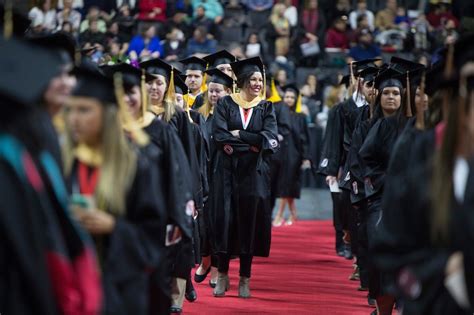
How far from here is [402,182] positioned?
5.45 meters

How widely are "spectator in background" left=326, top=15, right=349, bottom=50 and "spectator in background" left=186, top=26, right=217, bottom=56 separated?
308 centimetres

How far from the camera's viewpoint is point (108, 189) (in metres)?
5.34

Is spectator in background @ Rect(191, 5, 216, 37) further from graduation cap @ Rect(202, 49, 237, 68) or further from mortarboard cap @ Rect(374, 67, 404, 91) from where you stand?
mortarboard cap @ Rect(374, 67, 404, 91)

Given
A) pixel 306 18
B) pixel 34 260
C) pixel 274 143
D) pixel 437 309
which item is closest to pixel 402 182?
pixel 437 309

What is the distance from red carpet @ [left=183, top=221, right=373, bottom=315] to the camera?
1024cm

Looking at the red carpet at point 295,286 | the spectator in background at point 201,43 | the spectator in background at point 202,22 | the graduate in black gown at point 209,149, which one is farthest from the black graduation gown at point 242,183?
the spectator in background at point 202,22

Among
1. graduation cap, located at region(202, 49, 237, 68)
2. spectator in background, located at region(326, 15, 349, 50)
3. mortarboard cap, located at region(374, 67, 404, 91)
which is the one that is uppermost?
mortarboard cap, located at region(374, 67, 404, 91)


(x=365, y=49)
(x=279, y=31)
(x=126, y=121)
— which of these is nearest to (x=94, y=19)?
(x=279, y=31)

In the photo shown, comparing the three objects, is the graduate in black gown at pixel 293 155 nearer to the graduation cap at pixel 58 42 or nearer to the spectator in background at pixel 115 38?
the spectator in background at pixel 115 38

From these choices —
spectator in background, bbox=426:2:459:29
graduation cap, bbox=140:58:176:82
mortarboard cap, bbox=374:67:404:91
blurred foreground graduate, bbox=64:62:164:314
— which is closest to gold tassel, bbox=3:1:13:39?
blurred foreground graduate, bbox=64:62:164:314

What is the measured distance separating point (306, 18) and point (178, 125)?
53.5ft

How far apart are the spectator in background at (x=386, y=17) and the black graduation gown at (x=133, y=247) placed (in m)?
19.8

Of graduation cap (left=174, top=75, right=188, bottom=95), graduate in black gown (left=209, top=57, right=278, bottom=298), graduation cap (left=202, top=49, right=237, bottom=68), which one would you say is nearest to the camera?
graduation cap (left=174, top=75, right=188, bottom=95)

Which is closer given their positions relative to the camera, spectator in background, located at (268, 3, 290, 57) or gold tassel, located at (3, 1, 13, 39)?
gold tassel, located at (3, 1, 13, 39)
